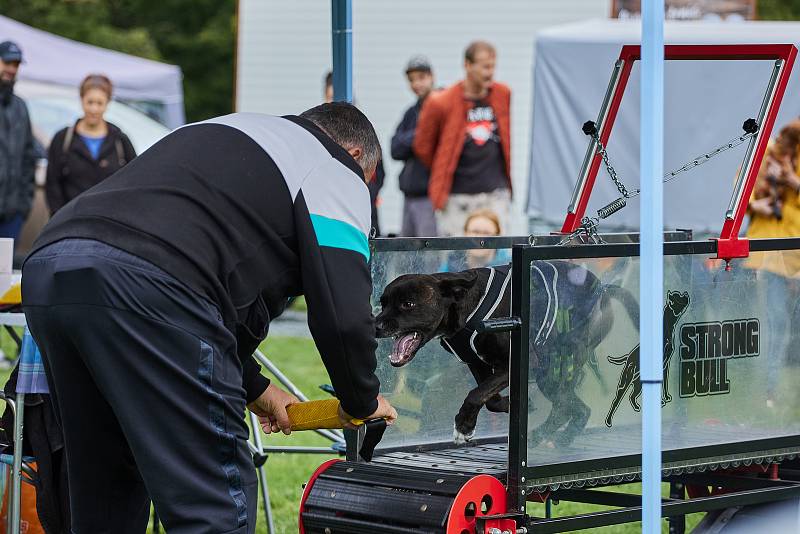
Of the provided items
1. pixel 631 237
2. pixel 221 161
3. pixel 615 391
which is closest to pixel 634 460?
pixel 615 391

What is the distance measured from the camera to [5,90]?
9.84 meters

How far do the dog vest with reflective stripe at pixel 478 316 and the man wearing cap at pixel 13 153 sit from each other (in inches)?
238

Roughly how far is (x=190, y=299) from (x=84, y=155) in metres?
6.89

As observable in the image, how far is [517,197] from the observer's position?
16344 millimetres

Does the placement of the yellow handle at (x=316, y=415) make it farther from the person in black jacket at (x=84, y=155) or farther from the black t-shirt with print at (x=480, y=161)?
the person in black jacket at (x=84, y=155)

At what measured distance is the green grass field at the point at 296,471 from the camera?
5.99 meters

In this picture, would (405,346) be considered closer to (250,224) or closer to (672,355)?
(672,355)

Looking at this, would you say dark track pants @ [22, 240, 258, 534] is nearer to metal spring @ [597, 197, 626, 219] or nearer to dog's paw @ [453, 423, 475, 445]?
dog's paw @ [453, 423, 475, 445]

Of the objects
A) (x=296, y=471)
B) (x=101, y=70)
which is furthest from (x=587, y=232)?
(x=101, y=70)

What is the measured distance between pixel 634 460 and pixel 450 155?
19.0ft

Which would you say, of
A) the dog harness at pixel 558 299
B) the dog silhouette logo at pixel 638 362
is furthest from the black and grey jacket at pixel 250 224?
the dog silhouette logo at pixel 638 362

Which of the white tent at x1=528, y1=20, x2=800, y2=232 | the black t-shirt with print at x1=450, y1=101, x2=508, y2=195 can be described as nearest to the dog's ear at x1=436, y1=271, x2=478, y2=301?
the black t-shirt with print at x1=450, y1=101, x2=508, y2=195

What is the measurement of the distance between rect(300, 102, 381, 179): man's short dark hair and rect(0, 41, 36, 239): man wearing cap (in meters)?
6.46

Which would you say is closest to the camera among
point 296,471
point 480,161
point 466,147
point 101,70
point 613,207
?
point 613,207
